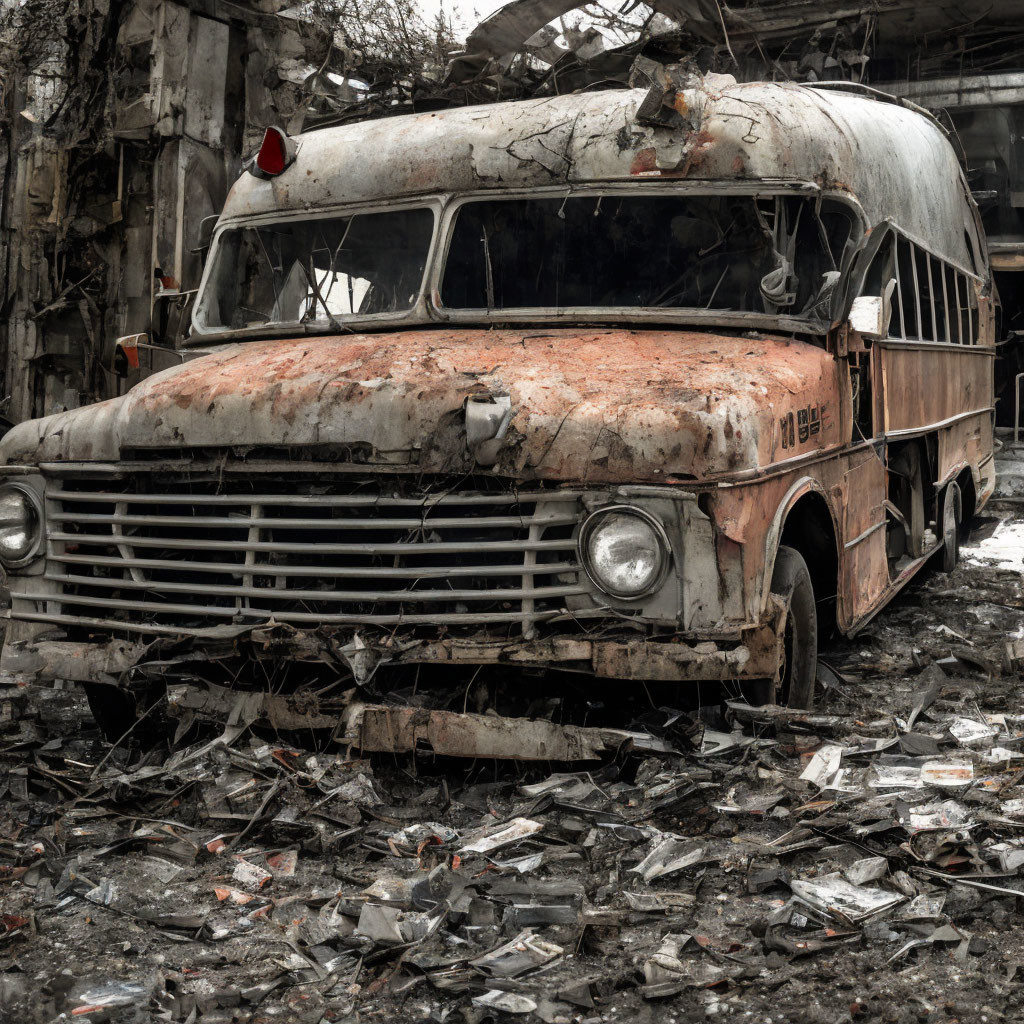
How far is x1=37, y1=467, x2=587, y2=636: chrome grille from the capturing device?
4.01 metres

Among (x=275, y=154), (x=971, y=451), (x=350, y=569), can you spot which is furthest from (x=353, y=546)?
(x=971, y=451)

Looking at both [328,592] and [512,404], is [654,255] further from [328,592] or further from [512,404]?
[328,592]

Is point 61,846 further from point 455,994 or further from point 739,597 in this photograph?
point 739,597

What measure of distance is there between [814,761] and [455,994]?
5.99ft

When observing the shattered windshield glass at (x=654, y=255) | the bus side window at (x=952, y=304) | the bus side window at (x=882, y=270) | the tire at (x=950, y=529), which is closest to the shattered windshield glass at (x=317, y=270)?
the shattered windshield glass at (x=654, y=255)

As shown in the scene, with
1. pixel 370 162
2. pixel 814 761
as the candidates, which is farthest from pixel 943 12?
pixel 814 761

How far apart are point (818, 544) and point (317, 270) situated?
2.39 metres

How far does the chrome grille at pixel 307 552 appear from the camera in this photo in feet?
13.2

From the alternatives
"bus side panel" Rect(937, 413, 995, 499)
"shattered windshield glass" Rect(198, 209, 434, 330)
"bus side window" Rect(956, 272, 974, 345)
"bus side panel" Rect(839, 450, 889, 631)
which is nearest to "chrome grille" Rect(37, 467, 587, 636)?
"shattered windshield glass" Rect(198, 209, 434, 330)

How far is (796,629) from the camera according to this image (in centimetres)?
478

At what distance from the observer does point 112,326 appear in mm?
12977

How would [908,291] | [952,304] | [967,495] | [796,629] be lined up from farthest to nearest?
[967,495]
[952,304]
[908,291]
[796,629]

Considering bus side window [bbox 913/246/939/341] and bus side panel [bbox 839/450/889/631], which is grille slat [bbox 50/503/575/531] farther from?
bus side window [bbox 913/246/939/341]

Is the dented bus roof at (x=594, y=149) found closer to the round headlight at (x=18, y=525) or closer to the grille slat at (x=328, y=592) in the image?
the round headlight at (x=18, y=525)
